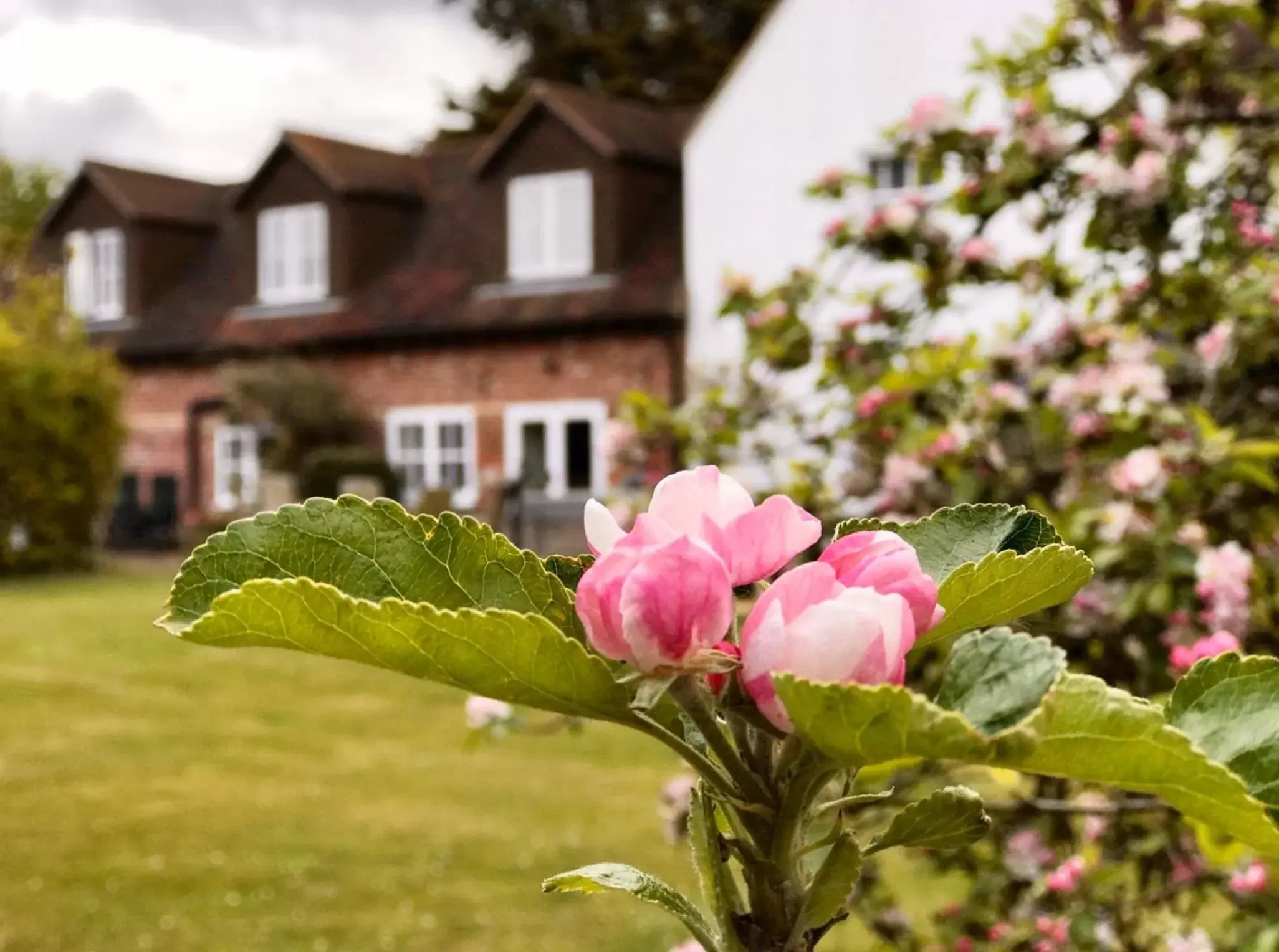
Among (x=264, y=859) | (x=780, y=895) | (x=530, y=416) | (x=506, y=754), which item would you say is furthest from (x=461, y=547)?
(x=530, y=416)

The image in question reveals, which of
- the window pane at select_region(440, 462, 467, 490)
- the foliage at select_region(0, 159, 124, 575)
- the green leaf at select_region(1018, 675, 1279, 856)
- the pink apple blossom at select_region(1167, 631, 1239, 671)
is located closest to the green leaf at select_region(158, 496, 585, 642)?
the green leaf at select_region(1018, 675, 1279, 856)

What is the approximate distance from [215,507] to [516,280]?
5.54m

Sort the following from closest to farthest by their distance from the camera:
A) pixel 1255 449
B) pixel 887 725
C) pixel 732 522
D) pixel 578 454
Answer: pixel 887 725
pixel 732 522
pixel 1255 449
pixel 578 454

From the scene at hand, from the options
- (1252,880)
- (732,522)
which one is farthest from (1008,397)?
(732,522)

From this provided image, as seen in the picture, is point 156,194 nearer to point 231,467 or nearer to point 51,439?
point 231,467

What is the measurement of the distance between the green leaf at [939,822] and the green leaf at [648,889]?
80mm

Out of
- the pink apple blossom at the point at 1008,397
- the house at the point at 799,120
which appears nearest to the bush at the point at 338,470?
the house at the point at 799,120

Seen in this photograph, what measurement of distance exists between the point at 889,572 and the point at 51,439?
61.9 feet

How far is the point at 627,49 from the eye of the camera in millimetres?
27484

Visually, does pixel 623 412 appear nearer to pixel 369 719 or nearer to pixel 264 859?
pixel 264 859

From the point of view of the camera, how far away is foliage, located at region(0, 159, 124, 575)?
17672 millimetres

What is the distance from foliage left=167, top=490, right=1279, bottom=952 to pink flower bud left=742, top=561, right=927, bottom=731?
0.02 metres

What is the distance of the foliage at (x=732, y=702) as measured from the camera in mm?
509

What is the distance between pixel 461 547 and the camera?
0.60m
